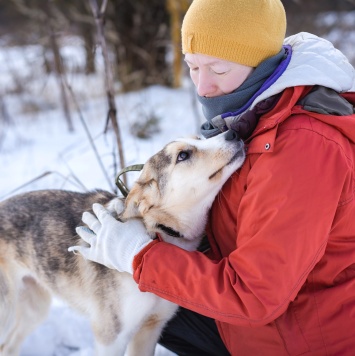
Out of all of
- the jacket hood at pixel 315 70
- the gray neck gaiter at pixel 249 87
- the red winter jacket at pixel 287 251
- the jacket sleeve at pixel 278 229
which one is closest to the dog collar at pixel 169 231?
the red winter jacket at pixel 287 251

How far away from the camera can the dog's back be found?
232 cm

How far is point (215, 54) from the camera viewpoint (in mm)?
1955

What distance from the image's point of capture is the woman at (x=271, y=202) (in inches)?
64.6

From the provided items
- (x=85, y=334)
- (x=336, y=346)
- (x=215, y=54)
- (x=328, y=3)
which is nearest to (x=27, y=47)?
(x=328, y=3)

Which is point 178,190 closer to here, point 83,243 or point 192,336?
point 83,243

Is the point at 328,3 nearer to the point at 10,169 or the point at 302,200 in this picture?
the point at 10,169

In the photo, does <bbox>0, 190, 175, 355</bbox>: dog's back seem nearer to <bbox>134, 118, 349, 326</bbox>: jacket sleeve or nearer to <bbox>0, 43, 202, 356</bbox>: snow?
<bbox>0, 43, 202, 356</bbox>: snow

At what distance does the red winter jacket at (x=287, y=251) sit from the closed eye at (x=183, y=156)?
282 millimetres

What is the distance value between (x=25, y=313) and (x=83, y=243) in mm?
780

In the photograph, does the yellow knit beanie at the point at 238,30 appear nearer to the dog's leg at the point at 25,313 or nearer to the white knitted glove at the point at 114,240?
the white knitted glove at the point at 114,240

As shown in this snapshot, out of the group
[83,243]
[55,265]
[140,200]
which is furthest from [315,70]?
[55,265]

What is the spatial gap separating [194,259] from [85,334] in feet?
4.95

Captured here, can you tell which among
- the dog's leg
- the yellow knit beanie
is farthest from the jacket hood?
the dog's leg

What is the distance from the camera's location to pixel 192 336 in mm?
2535
